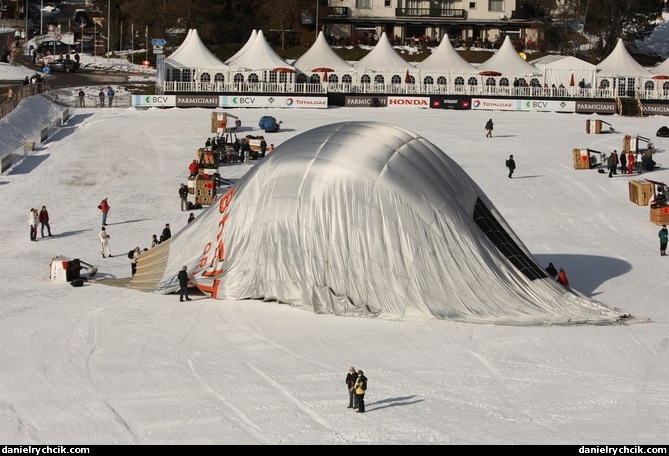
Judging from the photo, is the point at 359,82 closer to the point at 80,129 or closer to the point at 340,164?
the point at 80,129

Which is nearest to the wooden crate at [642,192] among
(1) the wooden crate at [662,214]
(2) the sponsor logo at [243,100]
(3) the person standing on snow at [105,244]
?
(1) the wooden crate at [662,214]

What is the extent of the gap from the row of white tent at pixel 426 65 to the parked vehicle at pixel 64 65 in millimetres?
11884

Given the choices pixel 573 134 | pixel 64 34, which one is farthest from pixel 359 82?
pixel 64 34

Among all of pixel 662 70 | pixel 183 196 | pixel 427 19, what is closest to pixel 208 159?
pixel 183 196

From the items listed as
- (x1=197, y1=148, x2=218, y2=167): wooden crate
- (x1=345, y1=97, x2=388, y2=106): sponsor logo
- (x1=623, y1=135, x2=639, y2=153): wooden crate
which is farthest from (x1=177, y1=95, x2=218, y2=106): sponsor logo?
(x1=623, y1=135, x2=639, y2=153): wooden crate

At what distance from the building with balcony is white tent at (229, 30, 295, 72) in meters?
24.8

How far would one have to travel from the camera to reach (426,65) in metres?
75.3

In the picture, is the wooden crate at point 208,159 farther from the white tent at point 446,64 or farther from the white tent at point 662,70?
the white tent at point 662,70

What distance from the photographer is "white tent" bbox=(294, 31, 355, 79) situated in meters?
73.8

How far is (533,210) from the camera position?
4612 cm

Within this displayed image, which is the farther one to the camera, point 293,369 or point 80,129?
point 80,129

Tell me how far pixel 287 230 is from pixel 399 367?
557 cm

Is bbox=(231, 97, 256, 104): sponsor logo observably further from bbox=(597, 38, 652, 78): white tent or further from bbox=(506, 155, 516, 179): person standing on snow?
bbox=(597, 38, 652, 78): white tent

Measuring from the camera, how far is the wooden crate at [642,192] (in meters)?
46.4
